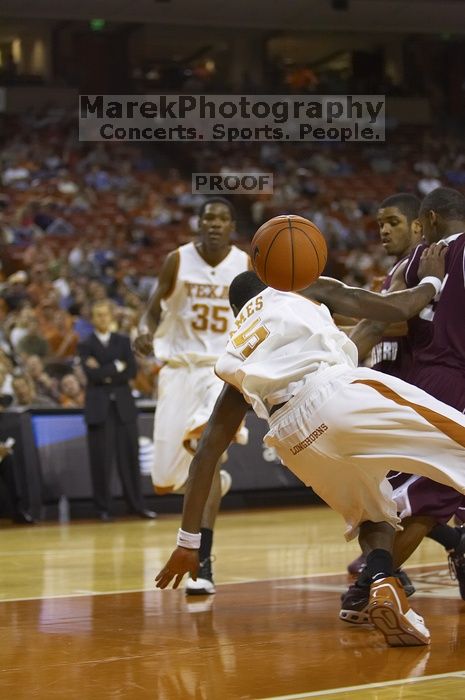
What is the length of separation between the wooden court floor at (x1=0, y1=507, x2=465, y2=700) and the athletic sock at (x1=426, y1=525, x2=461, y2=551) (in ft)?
0.96

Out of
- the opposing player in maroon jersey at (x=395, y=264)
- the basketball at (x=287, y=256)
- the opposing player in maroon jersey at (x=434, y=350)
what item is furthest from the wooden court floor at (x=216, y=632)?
the basketball at (x=287, y=256)

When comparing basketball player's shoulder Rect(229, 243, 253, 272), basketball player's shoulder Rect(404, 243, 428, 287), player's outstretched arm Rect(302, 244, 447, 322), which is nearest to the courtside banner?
basketball player's shoulder Rect(229, 243, 253, 272)

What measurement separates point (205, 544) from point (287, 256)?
2439mm

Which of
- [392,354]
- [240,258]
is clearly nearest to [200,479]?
[392,354]

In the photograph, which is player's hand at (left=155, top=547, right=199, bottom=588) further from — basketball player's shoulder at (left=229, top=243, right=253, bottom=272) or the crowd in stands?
the crowd in stands

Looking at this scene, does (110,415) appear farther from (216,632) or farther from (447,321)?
(216,632)

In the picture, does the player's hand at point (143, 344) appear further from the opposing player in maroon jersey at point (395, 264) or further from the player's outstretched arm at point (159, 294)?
the opposing player in maroon jersey at point (395, 264)

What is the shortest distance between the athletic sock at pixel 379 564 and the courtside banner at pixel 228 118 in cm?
1728

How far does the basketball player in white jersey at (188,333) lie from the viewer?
25.9 ft

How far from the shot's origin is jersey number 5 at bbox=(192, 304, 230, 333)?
8250 millimetres

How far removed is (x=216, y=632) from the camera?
555 centimetres

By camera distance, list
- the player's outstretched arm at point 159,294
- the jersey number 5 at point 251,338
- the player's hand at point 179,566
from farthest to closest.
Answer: the player's outstretched arm at point 159,294, the jersey number 5 at point 251,338, the player's hand at point 179,566

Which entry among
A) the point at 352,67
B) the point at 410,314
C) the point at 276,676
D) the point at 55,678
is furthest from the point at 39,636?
the point at 352,67

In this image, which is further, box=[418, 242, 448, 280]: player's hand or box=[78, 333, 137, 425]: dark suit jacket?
box=[78, 333, 137, 425]: dark suit jacket
